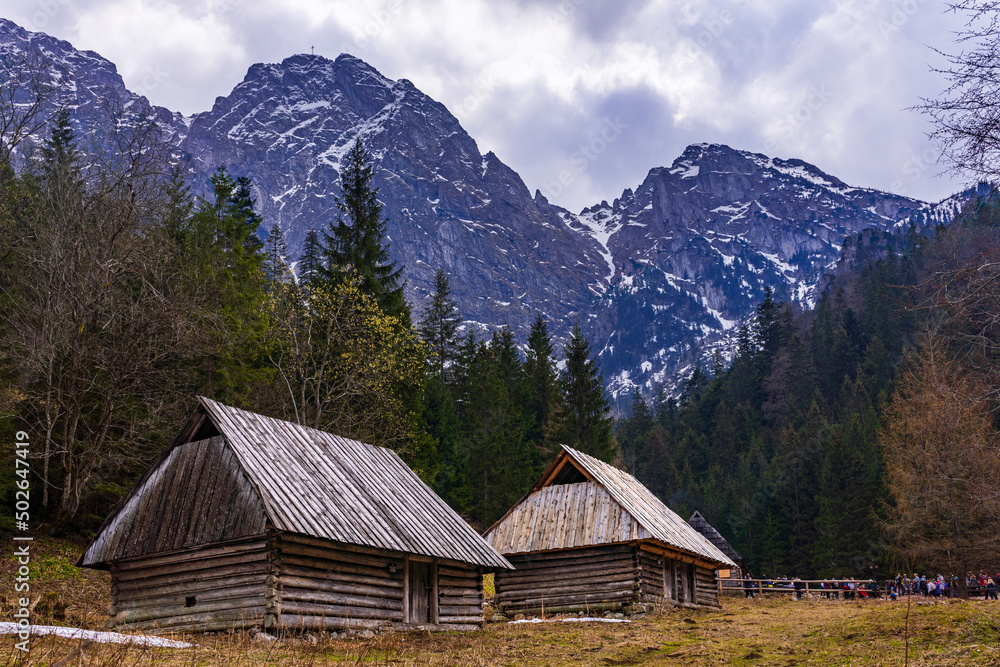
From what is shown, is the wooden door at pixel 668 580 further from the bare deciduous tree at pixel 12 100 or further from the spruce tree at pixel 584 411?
the bare deciduous tree at pixel 12 100

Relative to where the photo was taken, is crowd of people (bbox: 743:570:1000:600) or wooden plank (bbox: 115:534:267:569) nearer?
wooden plank (bbox: 115:534:267:569)

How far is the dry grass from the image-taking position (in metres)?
12.5

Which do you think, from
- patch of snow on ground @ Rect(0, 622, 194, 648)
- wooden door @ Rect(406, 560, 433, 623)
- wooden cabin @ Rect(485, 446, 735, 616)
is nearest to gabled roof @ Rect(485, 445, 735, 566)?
wooden cabin @ Rect(485, 446, 735, 616)

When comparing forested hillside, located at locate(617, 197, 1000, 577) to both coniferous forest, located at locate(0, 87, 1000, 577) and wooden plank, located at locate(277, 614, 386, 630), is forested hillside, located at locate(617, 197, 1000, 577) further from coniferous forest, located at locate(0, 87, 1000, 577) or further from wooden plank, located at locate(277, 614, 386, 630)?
wooden plank, located at locate(277, 614, 386, 630)

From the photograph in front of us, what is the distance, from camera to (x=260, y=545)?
17891 millimetres

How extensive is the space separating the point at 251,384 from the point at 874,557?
4916cm

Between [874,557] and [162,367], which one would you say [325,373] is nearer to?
[162,367]

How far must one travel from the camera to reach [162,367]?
3127 centimetres

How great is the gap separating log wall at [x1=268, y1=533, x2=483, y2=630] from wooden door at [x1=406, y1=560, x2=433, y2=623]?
18 centimetres

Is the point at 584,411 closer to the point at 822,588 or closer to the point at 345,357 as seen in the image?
the point at 822,588

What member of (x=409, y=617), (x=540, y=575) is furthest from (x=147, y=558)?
(x=540, y=575)

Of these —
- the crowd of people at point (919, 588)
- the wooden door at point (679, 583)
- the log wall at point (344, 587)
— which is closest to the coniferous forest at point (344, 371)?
the crowd of people at point (919, 588)

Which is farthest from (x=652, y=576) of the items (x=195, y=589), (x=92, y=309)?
(x=92, y=309)

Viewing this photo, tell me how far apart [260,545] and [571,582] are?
15655mm
